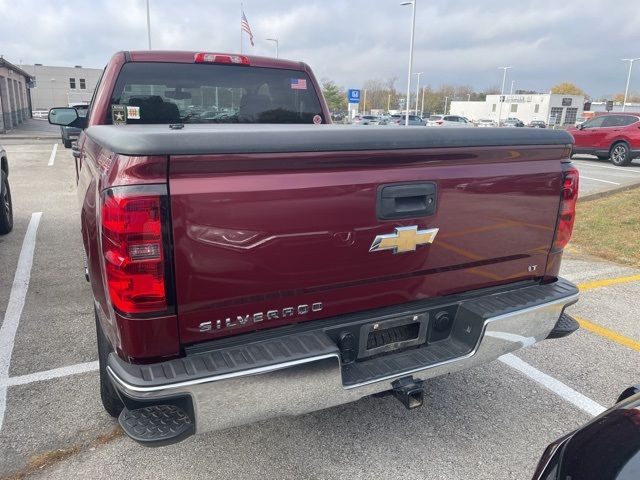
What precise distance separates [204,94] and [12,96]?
36988mm

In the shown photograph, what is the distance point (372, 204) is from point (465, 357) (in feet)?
3.17

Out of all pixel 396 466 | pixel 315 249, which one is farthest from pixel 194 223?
pixel 396 466

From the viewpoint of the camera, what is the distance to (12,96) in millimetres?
34031

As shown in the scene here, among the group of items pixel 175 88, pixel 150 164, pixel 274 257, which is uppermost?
pixel 175 88

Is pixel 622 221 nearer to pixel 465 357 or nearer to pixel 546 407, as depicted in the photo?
pixel 546 407

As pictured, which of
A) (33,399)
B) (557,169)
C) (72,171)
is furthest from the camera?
(72,171)

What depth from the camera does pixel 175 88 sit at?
3971 mm

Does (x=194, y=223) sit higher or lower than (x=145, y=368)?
higher

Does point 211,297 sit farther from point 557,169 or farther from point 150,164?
point 557,169

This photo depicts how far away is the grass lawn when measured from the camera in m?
6.96

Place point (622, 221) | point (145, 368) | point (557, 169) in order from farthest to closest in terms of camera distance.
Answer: point (622, 221)
point (557, 169)
point (145, 368)

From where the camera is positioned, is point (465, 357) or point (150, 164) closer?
point (150, 164)

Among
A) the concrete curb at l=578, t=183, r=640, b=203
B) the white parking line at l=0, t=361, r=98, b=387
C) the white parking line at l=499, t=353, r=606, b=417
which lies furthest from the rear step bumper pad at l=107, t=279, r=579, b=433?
the concrete curb at l=578, t=183, r=640, b=203

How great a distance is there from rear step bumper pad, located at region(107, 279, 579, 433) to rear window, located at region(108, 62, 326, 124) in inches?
93.5
